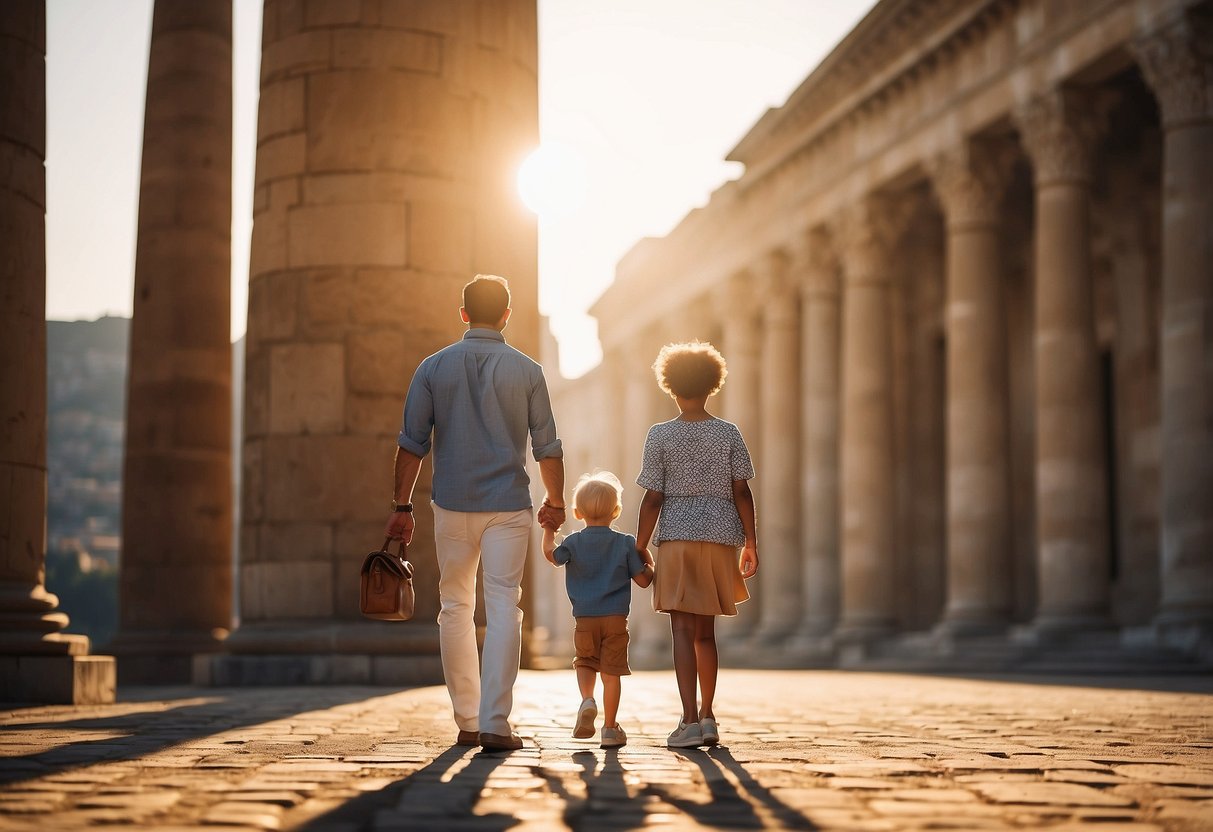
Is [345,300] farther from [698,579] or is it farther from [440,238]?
[698,579]

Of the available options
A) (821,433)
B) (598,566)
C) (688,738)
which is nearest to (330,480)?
(598,566)

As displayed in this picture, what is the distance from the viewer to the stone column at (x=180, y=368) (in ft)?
71.9

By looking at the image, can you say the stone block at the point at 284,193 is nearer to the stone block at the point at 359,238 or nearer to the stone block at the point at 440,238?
the stone block at the point at 359,238

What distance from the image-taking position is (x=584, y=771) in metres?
7.80

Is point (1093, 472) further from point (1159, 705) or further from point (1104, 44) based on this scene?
point (1159, 705)

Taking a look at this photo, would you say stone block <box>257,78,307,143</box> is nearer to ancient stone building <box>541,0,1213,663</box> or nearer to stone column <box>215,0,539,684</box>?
stone column <box>215,0,539,684</box>

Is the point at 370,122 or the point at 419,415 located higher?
the point at 370,122

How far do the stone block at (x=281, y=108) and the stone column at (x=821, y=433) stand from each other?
95.5ft

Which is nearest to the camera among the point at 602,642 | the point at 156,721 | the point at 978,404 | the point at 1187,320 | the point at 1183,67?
the point at 602,642

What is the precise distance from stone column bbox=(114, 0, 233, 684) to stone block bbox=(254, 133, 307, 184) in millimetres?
5649

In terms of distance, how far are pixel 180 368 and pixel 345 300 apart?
261 inches

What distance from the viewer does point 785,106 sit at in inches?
1779

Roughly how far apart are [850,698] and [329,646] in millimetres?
5382

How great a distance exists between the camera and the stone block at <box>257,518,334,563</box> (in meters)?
16.1
